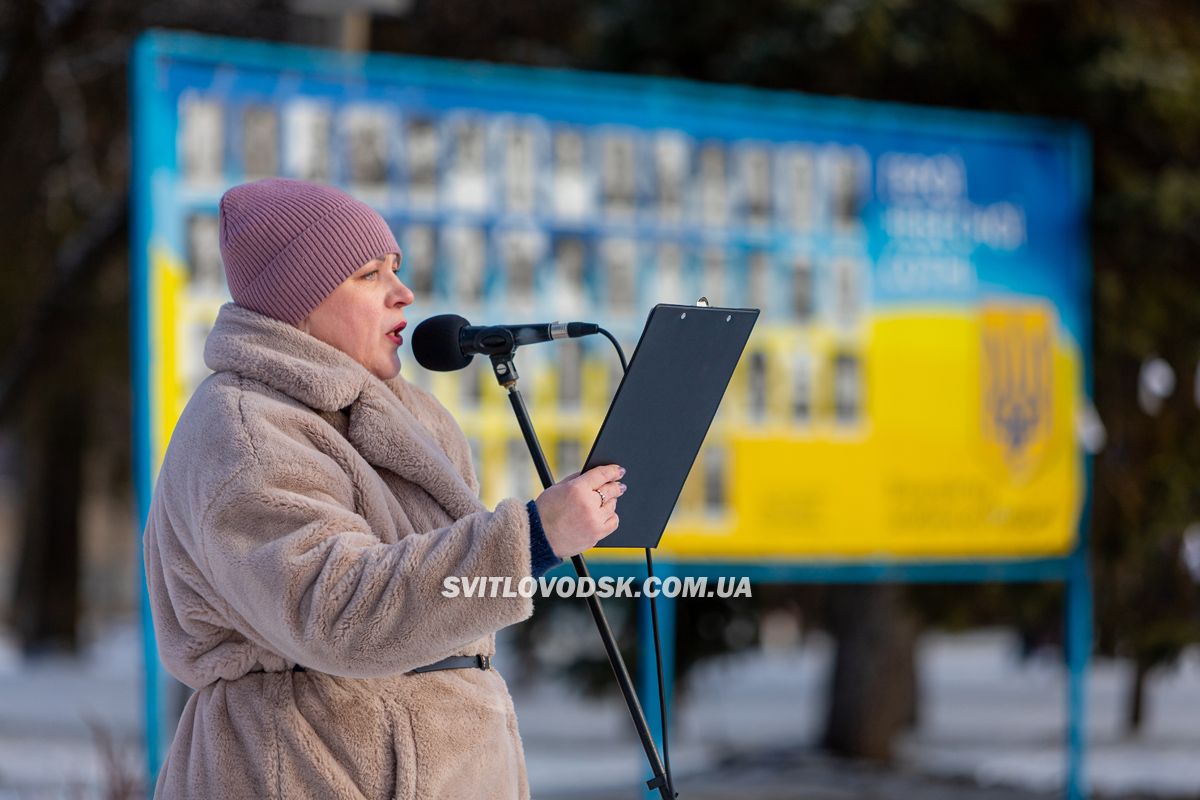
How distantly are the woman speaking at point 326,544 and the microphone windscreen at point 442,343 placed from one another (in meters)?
0.05

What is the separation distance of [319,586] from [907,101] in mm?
7494

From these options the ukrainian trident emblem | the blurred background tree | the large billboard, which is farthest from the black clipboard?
the blurred background tree

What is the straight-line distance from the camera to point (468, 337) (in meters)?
2.35

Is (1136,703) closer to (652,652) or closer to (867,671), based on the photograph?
(867,671)

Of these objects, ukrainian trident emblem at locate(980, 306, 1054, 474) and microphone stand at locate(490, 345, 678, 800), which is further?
ukrainian trident emblem at locate(980, 306, 1054, 474)

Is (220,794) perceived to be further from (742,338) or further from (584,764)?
(584,764)

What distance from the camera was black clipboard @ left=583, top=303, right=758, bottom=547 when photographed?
213 cm

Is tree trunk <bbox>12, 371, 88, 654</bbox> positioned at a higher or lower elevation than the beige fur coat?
lower

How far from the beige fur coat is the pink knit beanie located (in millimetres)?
40

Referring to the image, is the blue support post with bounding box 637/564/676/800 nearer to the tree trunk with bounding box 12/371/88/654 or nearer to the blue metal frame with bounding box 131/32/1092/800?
the blue metal frame with bounding box 131/32/1092/800

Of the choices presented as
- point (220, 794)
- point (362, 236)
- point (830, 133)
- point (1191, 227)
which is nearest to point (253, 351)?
point (362, 236)

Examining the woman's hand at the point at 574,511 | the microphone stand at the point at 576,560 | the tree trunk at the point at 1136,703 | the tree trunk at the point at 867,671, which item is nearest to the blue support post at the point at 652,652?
the tree trunk at the point at 867,671

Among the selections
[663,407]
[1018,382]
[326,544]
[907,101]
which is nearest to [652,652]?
[1018,382]

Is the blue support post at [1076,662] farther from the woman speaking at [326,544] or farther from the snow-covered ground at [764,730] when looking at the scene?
the woman speaking at [326,544]
